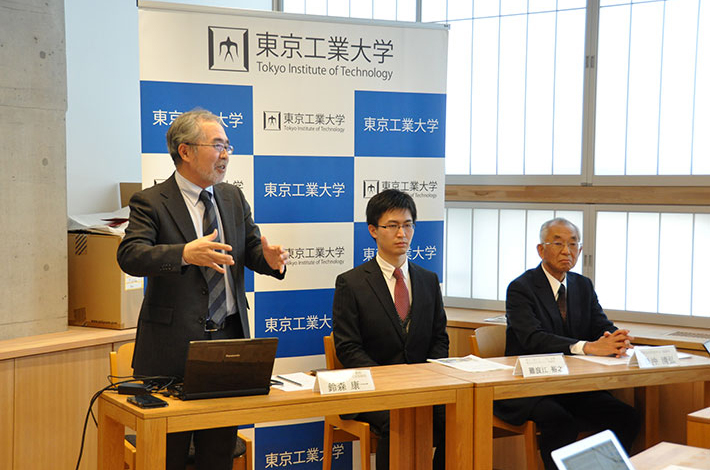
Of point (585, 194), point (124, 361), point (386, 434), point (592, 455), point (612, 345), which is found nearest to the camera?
point (592, 455)

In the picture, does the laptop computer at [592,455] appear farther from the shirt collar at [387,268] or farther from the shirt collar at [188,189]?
the shirt collar at [387,268]

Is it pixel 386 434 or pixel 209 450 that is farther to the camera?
pixel 386 434

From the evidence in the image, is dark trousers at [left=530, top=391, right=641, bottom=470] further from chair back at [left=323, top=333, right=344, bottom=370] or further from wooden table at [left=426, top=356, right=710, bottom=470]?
chair back at [left=323, top=333, right=344, bottom=370]

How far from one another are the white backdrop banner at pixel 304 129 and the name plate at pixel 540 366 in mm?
1215

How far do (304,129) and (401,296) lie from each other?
→ 0.96 metres

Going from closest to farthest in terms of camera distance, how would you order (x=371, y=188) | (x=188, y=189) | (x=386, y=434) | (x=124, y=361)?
(x=188, y=189), (x=124, y=361), (x=386, y=434), (x=371, y=188)

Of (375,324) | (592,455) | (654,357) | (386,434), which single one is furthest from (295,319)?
(592,455)

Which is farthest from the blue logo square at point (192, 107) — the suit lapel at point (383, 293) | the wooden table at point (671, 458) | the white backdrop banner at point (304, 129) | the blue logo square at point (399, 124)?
the wooden table at point (671, 458)

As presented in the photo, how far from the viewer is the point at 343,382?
8.28ft

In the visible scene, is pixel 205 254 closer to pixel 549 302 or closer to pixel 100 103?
pixel 549 302

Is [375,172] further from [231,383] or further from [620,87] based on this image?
[231,383]

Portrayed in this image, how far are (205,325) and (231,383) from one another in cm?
27

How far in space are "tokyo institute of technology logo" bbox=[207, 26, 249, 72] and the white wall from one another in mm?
1280

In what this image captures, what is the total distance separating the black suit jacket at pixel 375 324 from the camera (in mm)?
3314
